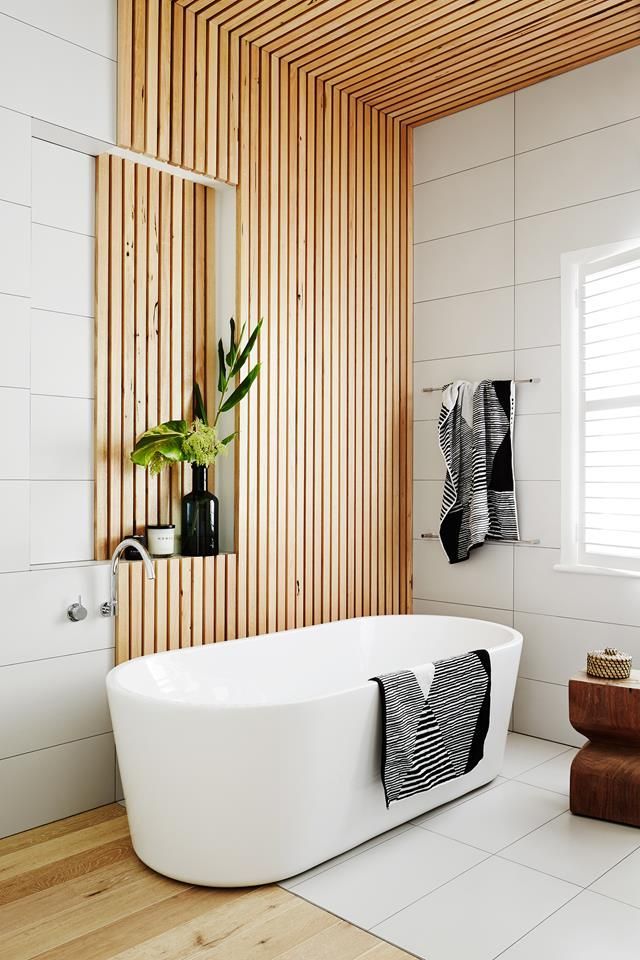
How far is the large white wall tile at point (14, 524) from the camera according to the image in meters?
2.99

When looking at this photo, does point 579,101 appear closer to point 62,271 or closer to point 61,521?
point 62,271

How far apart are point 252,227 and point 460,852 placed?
8.88 feet

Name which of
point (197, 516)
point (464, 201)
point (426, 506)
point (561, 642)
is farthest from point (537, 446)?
point (197, 516)

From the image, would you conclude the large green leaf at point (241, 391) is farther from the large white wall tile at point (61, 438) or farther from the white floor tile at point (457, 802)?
the white floor tile at point (457, 802)

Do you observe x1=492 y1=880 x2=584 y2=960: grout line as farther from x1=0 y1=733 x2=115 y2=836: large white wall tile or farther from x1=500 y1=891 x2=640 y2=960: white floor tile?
x1=0 y1=733 x2=115 y2=836: large white wall tile

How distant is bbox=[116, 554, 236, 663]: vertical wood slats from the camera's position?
330cm

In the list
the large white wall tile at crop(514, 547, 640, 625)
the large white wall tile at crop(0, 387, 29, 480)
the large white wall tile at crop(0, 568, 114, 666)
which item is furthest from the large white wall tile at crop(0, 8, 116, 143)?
the large white wall tile at crop(514, 547, 640, 625)

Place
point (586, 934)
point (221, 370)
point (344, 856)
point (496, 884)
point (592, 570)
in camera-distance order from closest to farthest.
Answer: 1. point (586, 934)
2. point (496, 884)
3. point (344, 856)
4. point (221, 370)
5. point (592, 570)

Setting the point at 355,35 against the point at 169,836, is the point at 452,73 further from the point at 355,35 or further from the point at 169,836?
the point at 169,836

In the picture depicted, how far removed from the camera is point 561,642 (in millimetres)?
4023

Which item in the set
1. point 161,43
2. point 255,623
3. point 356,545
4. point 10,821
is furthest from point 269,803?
point 161,43

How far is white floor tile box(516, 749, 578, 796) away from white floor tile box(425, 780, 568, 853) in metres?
0.06

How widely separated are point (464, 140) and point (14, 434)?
112 inches

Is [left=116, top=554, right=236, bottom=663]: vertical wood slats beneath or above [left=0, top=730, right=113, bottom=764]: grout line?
above
